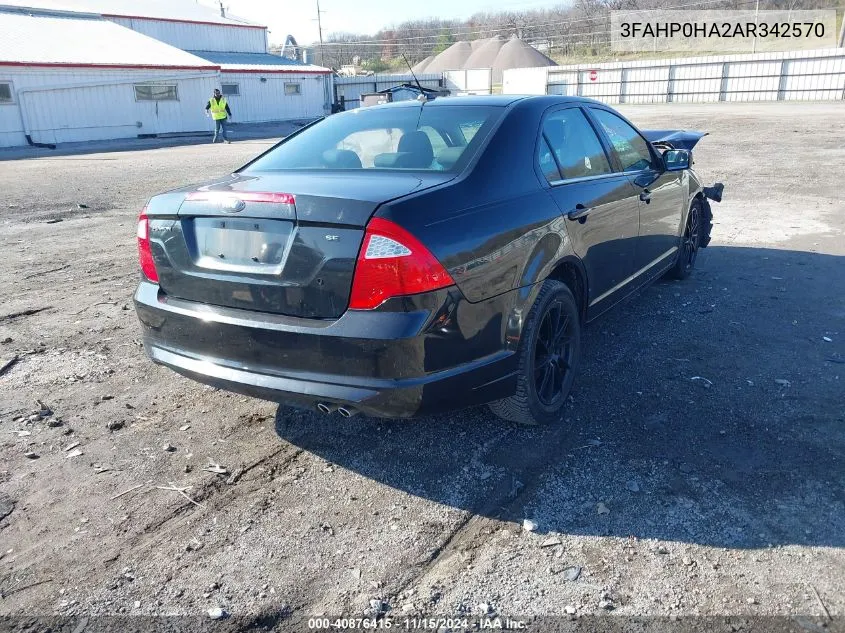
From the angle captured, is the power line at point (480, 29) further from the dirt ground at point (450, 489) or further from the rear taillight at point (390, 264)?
the rear taillight at point (390, 264)

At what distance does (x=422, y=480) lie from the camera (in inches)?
129

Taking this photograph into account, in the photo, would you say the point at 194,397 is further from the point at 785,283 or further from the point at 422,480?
the point at 785,283

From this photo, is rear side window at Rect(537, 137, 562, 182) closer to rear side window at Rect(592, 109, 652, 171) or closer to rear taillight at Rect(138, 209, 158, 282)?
rear side window at Rect(592, 109, 652, 171)

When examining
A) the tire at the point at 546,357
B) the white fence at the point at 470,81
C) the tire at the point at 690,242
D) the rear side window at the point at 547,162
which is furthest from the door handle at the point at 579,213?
the white fence at the point at 470,81

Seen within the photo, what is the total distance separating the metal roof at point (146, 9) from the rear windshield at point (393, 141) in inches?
1440

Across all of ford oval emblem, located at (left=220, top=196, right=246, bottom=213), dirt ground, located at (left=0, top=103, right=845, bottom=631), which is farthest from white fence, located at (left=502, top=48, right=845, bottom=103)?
ford oval emblem, located at (left=220, top=196, right=246, bottom=213)

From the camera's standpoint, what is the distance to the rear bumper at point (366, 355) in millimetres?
2834

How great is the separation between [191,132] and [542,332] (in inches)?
1256

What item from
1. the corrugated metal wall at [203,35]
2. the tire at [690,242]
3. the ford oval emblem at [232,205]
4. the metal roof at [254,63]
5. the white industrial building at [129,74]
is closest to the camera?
the ford oval emblem at [232,205]

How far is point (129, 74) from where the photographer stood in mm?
29016

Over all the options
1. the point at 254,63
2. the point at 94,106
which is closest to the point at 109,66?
the point at 94,106

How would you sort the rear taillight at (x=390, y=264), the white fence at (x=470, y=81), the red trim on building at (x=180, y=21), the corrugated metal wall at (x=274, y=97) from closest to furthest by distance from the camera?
the rear taillight at (x=390, y=264)
the corrugated metal wall at (x=274, y=97)
the red trim on building at (x=180, y=21)
the white fence at (x=470, y=81)

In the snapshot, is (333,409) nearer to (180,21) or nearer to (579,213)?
(579,213)

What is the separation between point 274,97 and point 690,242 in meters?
35.4
